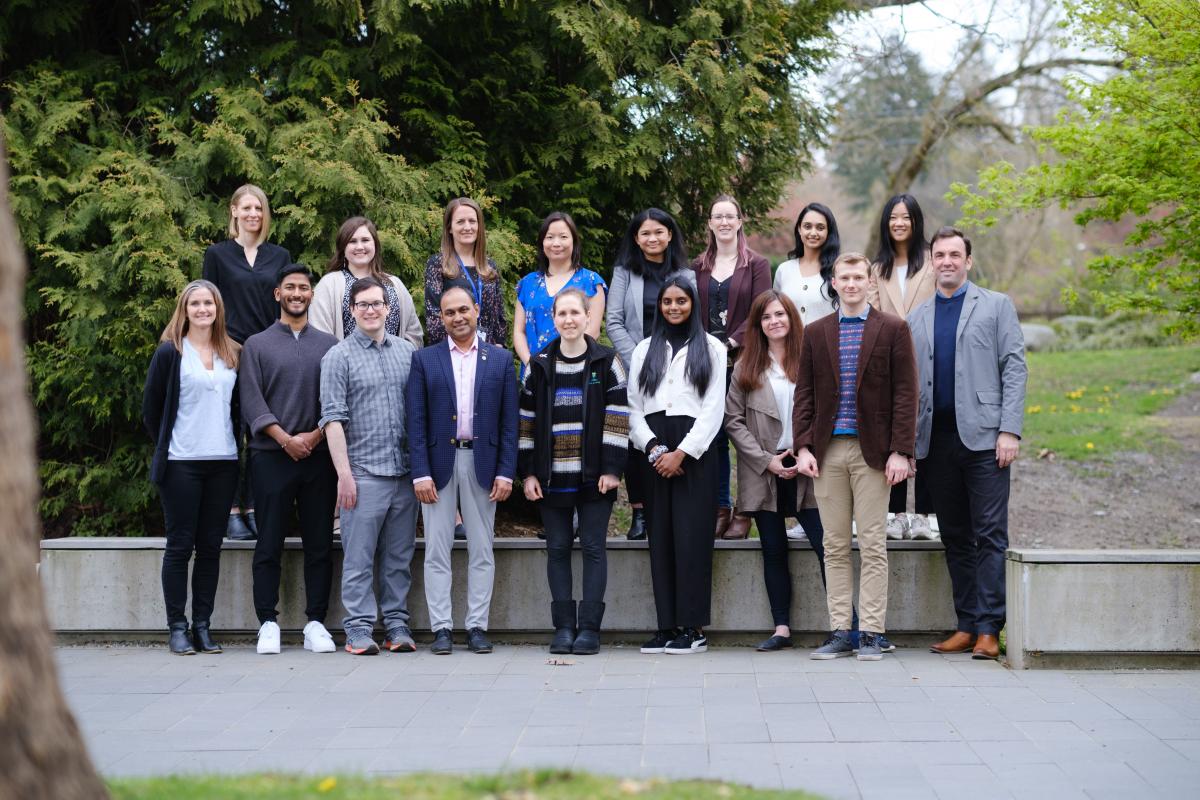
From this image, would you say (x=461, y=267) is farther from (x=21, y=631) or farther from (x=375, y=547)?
(x=21, y=631)

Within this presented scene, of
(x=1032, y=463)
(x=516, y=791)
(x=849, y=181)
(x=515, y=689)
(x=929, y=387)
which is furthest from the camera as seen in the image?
(x=849, y=181)

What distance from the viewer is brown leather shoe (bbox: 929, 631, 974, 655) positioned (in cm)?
738

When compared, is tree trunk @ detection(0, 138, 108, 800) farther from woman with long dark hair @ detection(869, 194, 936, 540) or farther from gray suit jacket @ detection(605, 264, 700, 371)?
woman with long dark hair @ detection(869, 194, 936, 540)

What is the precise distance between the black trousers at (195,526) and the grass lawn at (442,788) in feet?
10.8

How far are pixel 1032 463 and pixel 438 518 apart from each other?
10.4 metres

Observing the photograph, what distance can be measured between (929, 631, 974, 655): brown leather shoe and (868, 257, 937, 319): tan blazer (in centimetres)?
200

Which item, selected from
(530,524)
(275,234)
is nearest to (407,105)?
(275,234)

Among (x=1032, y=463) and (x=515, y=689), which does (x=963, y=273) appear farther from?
(x=1032, y=463)

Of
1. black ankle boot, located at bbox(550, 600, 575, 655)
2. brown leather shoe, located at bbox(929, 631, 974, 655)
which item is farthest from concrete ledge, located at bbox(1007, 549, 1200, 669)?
black ankle boot, located at bbox(550, 600, 575, 655)

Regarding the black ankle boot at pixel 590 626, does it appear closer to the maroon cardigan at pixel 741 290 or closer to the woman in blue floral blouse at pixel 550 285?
the woman in blue floral blouse at pixel 550 285

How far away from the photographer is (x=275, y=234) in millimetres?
9227

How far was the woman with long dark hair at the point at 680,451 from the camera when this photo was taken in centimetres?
744

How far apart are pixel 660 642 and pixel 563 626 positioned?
62 centimetres

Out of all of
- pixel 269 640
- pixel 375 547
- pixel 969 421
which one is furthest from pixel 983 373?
pixel 269 640
